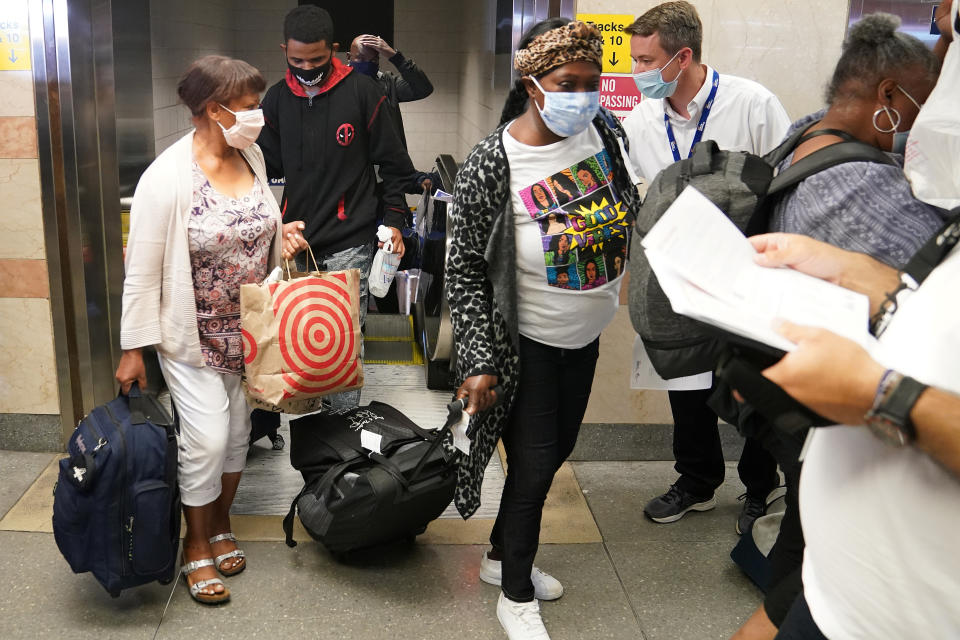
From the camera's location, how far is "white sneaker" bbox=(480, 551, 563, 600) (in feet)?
9.75

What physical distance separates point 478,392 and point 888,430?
4.71 feet

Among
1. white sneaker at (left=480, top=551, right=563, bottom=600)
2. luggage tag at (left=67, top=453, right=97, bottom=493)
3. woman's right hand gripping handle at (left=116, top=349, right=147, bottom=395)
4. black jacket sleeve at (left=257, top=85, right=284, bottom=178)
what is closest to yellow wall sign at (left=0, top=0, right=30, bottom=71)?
black jacket sleeve at (left=257, top=85, right=284, bottom=178)

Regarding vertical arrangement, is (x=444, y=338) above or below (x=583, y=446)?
above

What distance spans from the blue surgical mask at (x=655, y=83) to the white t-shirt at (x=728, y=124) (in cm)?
9

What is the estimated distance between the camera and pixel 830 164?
1.83 m

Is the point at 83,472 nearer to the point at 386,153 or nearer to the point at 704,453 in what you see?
the point at 386,153

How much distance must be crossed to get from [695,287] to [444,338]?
311 centimetres

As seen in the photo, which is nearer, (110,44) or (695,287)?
(695,287)

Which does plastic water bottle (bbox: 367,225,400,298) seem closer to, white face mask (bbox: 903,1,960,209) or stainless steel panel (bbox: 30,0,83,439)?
stainless steel panel (bbox: 30,0,83,439)

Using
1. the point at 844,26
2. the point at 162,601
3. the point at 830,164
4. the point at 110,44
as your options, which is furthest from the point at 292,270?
Answer: the point at 844,26

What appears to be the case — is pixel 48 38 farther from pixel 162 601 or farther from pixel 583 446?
pixel 583 446

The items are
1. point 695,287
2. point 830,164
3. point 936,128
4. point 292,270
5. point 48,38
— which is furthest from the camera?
point 48,38

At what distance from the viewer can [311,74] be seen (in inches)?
143

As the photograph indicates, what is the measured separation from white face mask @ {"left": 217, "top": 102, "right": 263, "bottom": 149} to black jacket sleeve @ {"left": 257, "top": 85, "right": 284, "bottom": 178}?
92cm
